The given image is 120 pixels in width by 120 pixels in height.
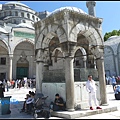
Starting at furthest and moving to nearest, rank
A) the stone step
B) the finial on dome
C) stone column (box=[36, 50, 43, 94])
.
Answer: the finial on dome
stone column (box=[36, 50, 43, 94])
the stone step

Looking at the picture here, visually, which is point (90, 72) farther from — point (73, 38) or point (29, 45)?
point (29, 45)

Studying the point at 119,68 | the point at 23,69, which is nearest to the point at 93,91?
the point at 119,68

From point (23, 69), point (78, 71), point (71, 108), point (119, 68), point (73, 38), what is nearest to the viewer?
point (71, 108)

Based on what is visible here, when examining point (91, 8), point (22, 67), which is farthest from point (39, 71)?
point (22, 67)

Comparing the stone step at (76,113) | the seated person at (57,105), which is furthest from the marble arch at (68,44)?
the stone step at (76,113)

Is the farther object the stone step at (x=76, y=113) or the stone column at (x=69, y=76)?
the stone column at (x=69, y=76)

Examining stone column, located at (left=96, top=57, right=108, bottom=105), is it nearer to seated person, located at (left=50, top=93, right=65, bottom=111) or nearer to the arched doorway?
seated person, located at (left=50, top=93, right=65, bottom=111)

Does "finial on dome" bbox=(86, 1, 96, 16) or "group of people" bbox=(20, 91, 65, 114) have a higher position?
"finial on dome" bbox=(86, 1, 96, 16)

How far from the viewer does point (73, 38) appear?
17.5 feet

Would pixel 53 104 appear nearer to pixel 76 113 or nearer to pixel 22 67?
pixel 76 113

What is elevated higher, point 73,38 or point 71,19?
point 71,19

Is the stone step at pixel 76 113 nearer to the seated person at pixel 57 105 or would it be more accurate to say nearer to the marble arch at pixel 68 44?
the seated person at pixel 57 105

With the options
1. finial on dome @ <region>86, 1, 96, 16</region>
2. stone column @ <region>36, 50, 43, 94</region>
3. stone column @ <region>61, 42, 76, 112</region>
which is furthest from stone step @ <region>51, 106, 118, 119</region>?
finial on dome @ <region>86, 1, 96, 16</region>

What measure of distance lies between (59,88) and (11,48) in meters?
19.6
